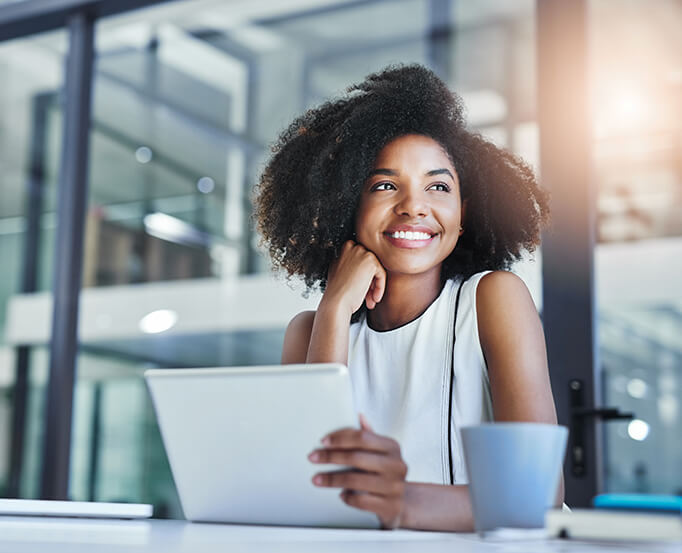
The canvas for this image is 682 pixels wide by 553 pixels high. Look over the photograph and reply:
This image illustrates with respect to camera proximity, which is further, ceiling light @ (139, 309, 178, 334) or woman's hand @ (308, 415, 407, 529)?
ceiling light @ (139, 309, 178, 334)

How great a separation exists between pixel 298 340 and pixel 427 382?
283mm

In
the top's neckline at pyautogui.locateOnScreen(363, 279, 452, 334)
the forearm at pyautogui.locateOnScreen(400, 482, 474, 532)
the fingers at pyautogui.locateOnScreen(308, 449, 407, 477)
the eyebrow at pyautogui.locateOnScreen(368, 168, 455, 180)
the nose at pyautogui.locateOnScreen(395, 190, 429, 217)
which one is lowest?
the forearm at pyautogui.locateOnScreen(400, 482, 474, 532)

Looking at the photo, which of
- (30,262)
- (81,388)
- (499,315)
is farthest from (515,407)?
(30,262)

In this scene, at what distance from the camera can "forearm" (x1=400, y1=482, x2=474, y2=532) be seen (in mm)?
952

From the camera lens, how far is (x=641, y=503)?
73 centimetres

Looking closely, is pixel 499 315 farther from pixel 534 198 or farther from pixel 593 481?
pixel 593 481

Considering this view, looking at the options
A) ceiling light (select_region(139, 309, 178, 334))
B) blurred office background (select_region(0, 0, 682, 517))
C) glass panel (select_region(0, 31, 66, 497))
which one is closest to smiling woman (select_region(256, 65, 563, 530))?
blurred office background (select_region(0, 0, 682, 517))

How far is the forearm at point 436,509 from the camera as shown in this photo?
3.12 feet

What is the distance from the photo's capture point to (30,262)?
3.66 meters

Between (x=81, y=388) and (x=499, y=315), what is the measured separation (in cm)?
248

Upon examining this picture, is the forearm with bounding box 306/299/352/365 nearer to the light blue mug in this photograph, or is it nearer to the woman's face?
the woman's face

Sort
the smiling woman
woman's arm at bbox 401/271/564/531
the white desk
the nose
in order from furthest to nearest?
the nose
the smiling woman
woman's arm at bbox 401/271/564/531
the white desk

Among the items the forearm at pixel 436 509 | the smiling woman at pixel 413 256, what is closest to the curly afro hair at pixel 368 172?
the smiling woman at pixel 413 256

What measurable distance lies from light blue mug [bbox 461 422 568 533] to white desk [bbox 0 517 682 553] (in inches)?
0.9
